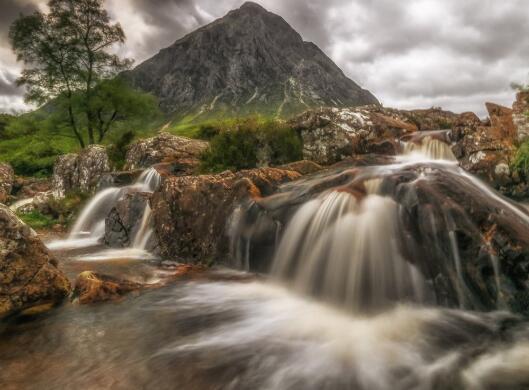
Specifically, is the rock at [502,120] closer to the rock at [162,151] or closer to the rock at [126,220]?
the rock at [162,151]

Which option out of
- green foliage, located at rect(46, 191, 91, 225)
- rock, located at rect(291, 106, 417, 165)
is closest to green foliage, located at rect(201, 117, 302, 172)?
rock, located at rect(291, 106, 417, 165)

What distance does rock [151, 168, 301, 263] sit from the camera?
951cm

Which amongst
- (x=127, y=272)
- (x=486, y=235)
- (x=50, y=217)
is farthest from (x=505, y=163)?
(x=50, y=217)

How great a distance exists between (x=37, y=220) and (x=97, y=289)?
11848mm

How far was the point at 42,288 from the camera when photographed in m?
6.28

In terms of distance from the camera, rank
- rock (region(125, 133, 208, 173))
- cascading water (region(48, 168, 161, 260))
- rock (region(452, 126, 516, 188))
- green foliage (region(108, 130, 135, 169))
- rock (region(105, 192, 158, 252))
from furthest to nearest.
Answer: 1. green foliage (region(108, 130, 135, 169))
2. rock (region(125, 133, 208, 173))
3. rock (region(452, 126, 516, 188))
4. rock (region(105, 192, 158, 252))
5. cascading water (region(48, 168, 161, 260))

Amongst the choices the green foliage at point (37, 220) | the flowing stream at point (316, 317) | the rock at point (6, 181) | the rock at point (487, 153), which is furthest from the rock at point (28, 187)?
the rock at point (487, 153)

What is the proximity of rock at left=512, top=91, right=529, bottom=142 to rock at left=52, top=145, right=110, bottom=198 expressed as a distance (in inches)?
813

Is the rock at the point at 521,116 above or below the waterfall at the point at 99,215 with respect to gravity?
above

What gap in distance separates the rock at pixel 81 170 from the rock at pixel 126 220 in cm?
917

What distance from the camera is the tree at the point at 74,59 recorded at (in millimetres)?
24828

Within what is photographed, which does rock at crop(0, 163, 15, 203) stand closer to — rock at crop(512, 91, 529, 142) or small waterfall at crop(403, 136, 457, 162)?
small waterfall at crop(403, 136, 457, 162)

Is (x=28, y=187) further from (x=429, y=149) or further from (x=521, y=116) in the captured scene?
(x=521, y=116)

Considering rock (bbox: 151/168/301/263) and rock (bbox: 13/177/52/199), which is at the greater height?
rock (bbox: 13/177/52/199)
